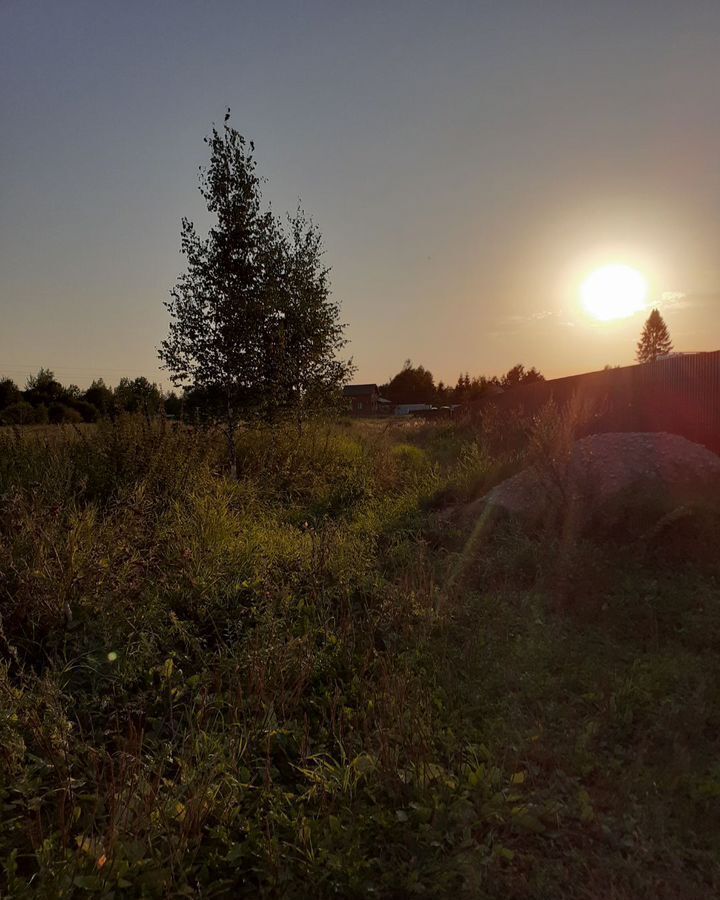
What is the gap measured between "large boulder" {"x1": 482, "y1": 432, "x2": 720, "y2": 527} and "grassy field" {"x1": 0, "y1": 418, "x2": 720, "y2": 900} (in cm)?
57

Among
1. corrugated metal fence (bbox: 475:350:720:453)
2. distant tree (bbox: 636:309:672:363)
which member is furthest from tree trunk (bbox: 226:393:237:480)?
distant tree (bbox: 636:309:672:363)

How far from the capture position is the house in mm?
59294

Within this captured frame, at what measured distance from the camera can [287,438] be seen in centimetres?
1062

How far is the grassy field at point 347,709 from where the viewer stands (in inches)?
80.7

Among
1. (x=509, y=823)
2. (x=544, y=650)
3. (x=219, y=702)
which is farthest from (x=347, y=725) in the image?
(x=544, y=650)

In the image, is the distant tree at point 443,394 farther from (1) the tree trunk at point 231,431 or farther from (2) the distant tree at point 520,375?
(1) the tree trunk at point 231,431

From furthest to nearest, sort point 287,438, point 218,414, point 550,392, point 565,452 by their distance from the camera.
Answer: point 550,392 → point 287,438 → point 218,414 → point 565,452

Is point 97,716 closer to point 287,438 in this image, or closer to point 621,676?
point 621,676

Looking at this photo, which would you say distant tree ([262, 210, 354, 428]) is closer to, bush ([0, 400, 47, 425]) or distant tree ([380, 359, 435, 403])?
bush ([0, 400, 47, 425])

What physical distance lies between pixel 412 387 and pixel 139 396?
6258cm

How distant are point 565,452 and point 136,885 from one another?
19.6ft

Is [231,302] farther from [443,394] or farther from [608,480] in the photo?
[443,394]

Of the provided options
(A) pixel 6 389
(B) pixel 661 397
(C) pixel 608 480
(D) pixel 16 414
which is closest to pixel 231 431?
(D) pixel 16 414

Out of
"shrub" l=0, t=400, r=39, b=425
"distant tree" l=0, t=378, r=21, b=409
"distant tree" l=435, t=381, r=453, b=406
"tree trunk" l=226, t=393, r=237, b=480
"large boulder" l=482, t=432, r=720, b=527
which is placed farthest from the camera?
"distant tree" l=435, t=381, r=453, b=406
